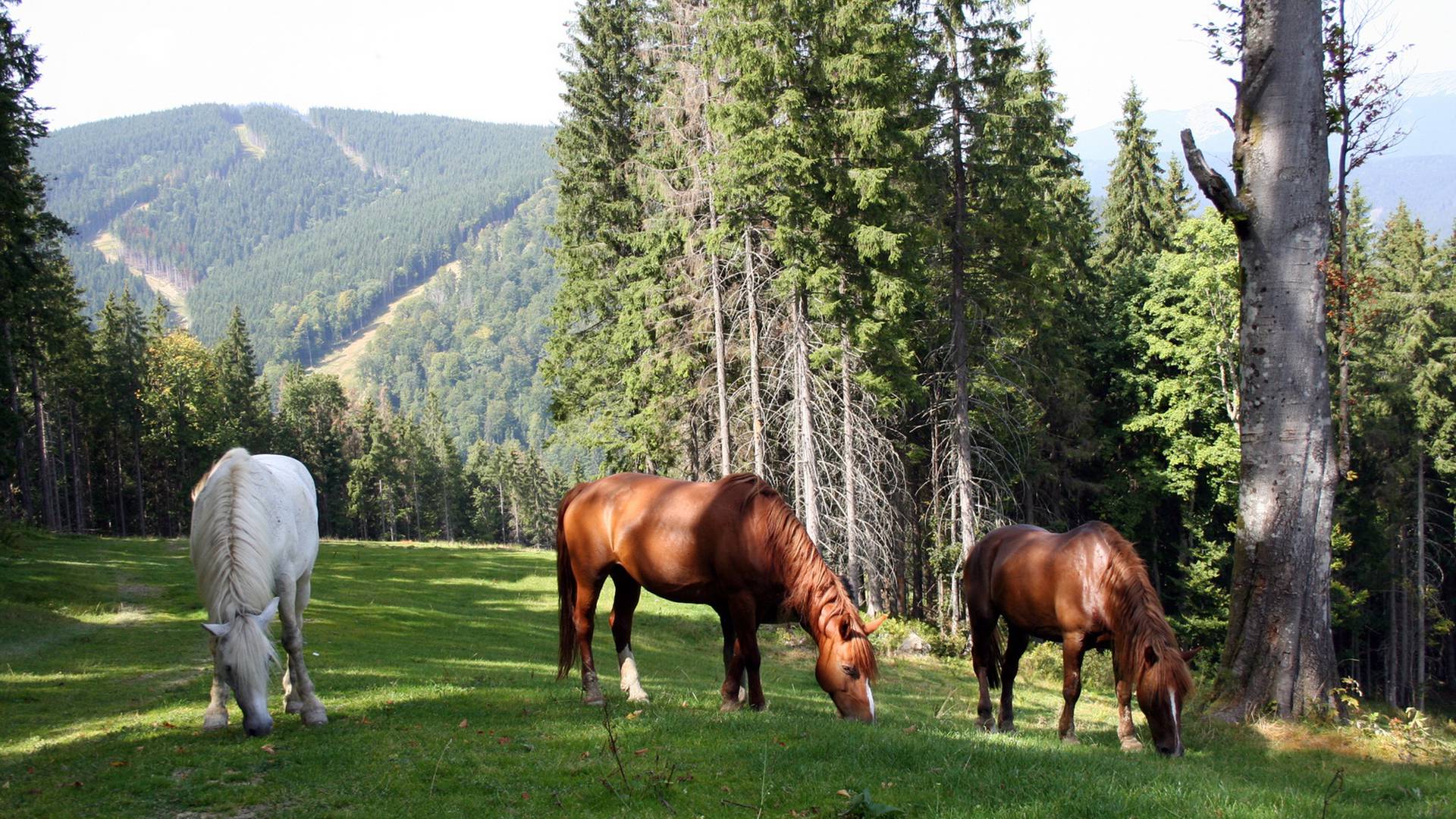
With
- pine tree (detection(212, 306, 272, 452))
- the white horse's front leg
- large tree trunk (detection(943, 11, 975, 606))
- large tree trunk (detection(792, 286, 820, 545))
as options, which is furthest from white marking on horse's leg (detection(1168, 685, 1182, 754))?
pine tree (detection(212, 306, 272, 452))

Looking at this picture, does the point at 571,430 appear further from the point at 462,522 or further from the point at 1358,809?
the point at 462,522

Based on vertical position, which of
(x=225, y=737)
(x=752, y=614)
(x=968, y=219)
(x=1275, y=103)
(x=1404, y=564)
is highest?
(x=968, y=219)

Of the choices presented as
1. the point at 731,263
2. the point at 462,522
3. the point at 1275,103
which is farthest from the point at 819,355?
the point at 462,522

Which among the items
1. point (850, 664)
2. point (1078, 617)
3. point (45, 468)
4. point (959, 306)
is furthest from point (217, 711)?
point (45, 468)

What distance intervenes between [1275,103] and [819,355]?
476 inches

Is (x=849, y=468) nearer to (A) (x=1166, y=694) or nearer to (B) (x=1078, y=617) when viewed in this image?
(B) (x=1078, y=617)

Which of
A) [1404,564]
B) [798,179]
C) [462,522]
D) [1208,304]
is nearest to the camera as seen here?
[798,179]

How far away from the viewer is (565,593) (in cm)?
894

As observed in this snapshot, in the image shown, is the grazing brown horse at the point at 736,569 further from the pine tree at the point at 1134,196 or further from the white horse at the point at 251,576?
the pine tree at the point at 1134,196

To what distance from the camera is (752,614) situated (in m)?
7.85

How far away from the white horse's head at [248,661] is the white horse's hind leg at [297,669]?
2.12 ft

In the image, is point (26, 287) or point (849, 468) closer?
point (849, 468)

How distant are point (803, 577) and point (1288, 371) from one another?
5241 millimetres

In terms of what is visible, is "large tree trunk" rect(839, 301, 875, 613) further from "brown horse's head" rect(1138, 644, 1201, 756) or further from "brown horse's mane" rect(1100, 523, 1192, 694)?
"brown horse's head" rect(1138, 644, 1201, 756)
